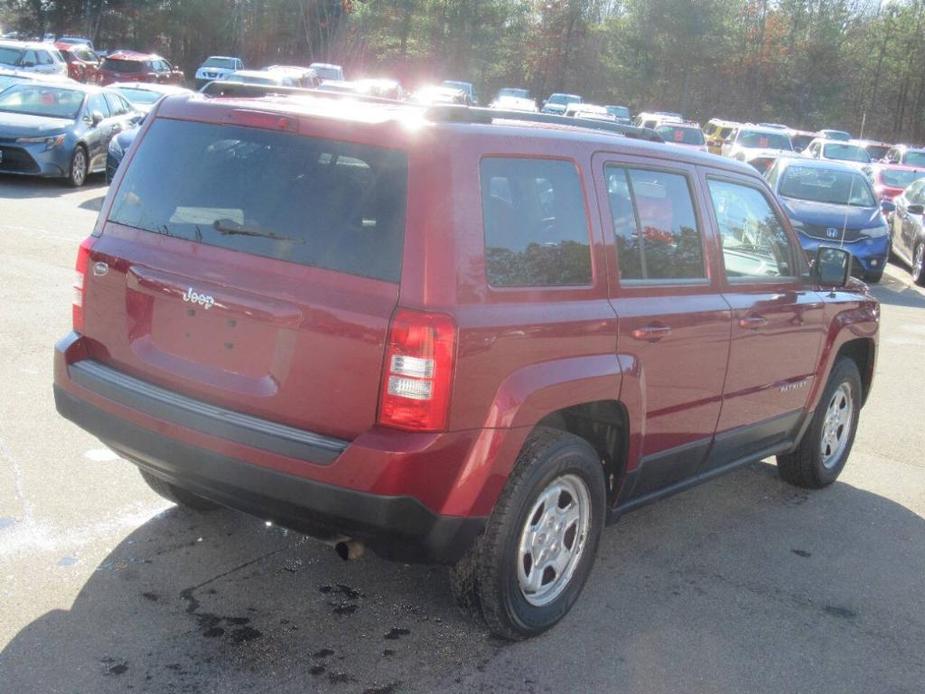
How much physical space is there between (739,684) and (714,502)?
216 centimetres

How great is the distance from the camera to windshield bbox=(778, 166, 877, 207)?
16.1 meters

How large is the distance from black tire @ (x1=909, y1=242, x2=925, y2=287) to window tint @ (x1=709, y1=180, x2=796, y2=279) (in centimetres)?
1181

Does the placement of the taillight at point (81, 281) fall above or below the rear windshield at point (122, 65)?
above

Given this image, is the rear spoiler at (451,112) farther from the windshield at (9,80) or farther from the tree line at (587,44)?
the tree line at (587,44)

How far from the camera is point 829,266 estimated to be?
19.0 feet

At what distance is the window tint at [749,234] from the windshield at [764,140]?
79.9 ft

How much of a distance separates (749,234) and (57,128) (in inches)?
542

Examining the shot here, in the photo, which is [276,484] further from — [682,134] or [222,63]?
[222,63]

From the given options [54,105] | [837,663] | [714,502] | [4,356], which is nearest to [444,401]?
[837,663]

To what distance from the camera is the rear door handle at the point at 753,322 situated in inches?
198

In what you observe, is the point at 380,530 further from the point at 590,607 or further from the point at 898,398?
the point at 898,398

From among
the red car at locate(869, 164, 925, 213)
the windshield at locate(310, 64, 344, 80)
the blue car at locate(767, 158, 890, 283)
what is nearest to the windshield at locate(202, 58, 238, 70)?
the windshield at locate(310, 64, 344, 80)

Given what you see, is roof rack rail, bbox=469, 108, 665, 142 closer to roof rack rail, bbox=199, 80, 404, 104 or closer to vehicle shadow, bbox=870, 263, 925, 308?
roof rack rail, bbox=199, 80, 404, 104

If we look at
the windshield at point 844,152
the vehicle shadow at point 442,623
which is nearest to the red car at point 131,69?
the windshield at point 844,152
